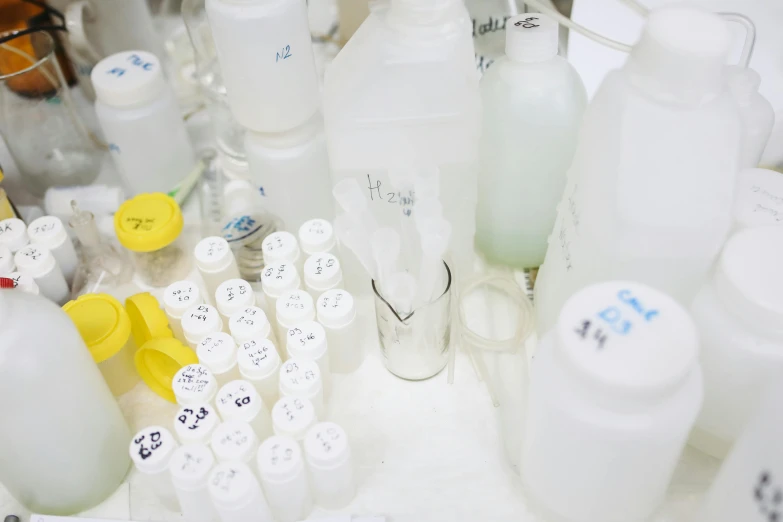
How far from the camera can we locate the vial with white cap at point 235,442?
53 centimetres

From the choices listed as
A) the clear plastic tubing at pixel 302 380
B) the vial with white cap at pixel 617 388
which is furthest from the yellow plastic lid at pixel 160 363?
the vial with white cap at pixel 617 388

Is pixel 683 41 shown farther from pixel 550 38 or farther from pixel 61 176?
pixel 61 176

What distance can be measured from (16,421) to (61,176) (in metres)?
0.48

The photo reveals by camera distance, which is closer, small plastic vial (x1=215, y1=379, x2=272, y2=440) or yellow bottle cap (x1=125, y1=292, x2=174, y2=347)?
small plastic vial (x1=215, y1=379, x2=272, y2=440)

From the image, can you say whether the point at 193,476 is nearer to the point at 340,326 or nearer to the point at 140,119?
the point at 340,326

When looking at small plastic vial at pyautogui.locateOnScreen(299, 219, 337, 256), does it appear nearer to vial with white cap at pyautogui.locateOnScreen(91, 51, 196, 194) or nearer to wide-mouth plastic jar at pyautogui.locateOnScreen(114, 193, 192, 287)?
wide-mouth plastic jar at pyautogui.locateOnScreen(114, 193, 192, 287)

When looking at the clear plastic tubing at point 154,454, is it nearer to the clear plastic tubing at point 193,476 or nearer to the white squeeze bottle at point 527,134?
the clear plastic tubing at point 193,476

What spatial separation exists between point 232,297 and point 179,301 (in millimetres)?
55

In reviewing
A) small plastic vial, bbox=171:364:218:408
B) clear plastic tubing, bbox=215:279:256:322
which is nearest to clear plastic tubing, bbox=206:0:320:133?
clear plastic tubing, bbox=215:279:256:322

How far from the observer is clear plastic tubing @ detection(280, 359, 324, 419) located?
576 mm

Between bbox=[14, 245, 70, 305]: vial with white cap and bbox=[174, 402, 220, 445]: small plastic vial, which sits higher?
bbox=[14, 245, 70, 305]: vial with white cap

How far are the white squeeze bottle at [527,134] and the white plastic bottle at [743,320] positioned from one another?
0.21 m

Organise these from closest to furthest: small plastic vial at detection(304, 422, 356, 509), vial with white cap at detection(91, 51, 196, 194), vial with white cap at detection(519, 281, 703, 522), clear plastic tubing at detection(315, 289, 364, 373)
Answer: vial with white cap at detection(519, 281, 703, 522) → small plastic vial at detection(304, 422, 356, 509) → clear plastic tubing at detection(315, 289, 364, 373) → vial with white cap at detection(91, 51, 196, 194)

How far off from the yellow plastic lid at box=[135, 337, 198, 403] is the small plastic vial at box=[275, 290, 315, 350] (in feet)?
0.32
